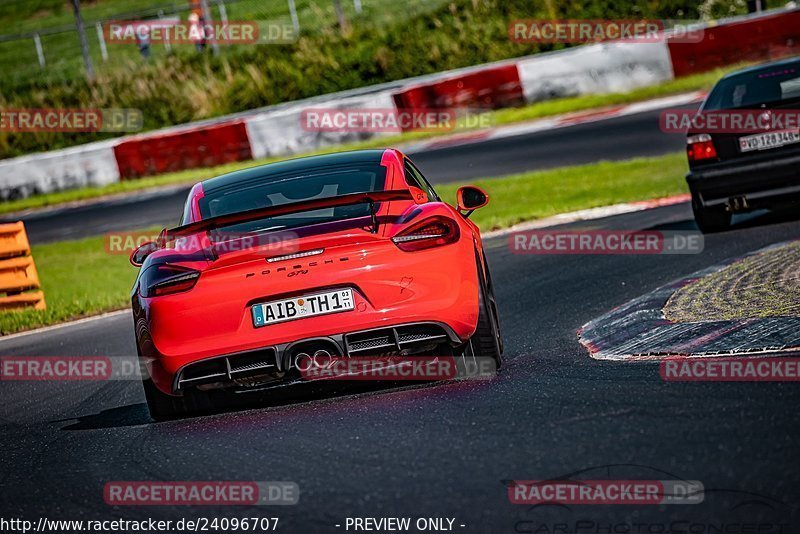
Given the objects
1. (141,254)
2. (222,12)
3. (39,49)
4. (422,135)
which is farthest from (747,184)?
(39,49)

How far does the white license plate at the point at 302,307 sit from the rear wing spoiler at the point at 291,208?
0.44 meters

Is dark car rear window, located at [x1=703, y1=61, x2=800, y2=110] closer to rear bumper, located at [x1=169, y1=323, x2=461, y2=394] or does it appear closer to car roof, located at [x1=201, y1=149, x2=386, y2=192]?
car roof, located at [x1=201, y1=149, x2=386, y2=192]

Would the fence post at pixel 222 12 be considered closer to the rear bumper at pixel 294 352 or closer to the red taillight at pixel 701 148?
the red taillight at pixel 701 148

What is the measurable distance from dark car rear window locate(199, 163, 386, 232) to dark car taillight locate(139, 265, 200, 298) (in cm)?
80

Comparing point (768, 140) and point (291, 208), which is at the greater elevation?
point (291, 208)

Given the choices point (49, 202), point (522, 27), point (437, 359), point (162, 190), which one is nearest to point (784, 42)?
point (522, 27)

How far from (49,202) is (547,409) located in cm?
2132

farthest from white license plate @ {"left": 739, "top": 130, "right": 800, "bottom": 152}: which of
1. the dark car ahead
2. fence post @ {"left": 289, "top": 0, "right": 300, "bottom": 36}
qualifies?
fence post @ {"left": 289, "top": 0, "right": 300, "bottom": 36}

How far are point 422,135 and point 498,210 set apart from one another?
9.26 metres

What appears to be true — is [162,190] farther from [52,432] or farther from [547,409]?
[547,409]

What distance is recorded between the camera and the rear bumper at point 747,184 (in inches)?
430

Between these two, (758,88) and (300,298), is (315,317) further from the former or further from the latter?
(758,88)

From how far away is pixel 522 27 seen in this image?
97.8 ft

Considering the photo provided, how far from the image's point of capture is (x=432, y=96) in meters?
24.8
